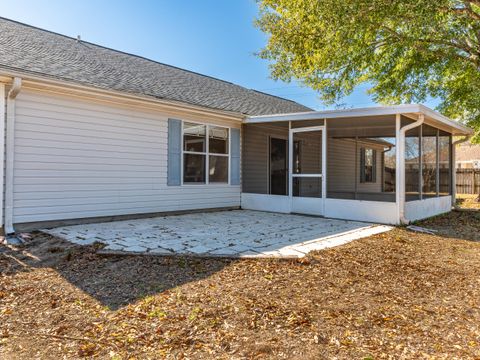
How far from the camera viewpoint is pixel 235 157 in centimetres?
942

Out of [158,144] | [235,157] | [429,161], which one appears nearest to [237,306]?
[158,144]

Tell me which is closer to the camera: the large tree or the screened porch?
the large tree

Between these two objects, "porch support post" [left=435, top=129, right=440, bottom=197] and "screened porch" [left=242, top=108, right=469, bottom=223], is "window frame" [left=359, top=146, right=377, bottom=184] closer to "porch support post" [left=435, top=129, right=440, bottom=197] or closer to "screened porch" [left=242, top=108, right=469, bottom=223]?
"screened porch" [left=242, top=108, right=469, bottom=223]

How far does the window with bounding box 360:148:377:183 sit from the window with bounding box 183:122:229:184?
22.6 feet

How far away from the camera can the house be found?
5.89 metres

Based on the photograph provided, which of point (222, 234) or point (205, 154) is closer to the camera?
point (222, 234)

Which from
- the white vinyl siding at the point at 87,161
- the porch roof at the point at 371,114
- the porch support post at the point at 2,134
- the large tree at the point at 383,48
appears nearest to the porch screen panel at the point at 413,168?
the porch roof at the point at 371,114

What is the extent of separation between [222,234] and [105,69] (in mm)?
4777

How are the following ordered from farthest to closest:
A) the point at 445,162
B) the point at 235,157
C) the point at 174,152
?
the point at 445,162 < the point at 235,157 < the point at 174,152

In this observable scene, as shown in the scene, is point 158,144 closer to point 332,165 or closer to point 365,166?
point 332,165

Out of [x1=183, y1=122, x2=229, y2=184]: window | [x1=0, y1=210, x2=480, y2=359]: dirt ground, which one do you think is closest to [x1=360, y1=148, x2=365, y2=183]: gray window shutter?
[x1=183, y1=122, x2=229, y2=184]: window

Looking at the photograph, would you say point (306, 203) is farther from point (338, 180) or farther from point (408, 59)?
point (408, 59)

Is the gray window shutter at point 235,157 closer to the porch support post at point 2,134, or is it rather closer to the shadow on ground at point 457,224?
the shadow on ground at point 457,224

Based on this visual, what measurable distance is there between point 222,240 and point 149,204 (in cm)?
286
